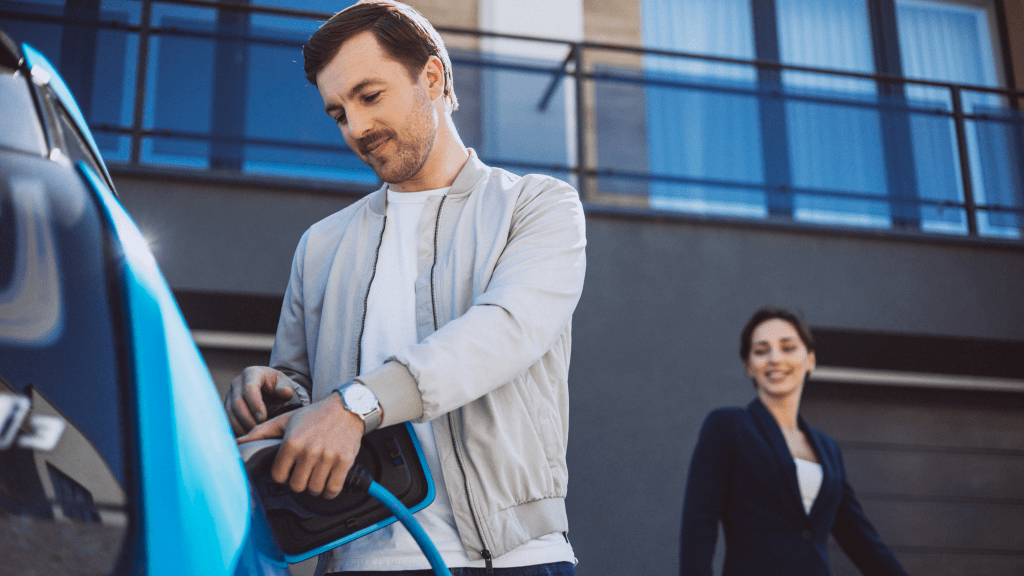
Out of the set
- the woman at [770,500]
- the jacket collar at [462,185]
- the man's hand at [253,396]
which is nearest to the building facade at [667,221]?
the woman at [770,500]

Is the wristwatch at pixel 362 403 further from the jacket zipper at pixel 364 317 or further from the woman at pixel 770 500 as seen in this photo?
the woman at pixel 770 500

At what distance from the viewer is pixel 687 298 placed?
15.7 feet

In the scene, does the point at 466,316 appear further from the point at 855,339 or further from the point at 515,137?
the point at 855,339

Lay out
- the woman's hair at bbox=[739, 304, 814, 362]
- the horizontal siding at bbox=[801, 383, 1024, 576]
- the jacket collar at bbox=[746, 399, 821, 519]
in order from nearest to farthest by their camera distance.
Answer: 1. the jacket collar at bbox=[746, 399, 821, 519]
2. the woman's hair at bbox=[739, 304, 814, 362]
3. the horizontal siding at bbox=[801, 383, 1024, 576]

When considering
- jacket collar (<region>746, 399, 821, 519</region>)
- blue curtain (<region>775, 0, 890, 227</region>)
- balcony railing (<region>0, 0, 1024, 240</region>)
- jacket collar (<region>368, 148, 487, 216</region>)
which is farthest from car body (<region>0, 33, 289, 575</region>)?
blue curtain (<region>775, 0, 890, 227</region>)

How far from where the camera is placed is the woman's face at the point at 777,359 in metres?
3.14

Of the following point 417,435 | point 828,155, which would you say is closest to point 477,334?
point 417,435

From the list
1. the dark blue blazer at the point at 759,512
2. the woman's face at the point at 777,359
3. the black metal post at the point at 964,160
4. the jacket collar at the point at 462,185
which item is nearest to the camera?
the jacket collar at the point at 462,185

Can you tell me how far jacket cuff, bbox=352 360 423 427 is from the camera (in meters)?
0.98

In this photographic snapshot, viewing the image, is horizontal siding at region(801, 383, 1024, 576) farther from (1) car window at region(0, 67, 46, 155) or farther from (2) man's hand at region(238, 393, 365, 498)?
(1) car window at region(0, 67, 46, 155)

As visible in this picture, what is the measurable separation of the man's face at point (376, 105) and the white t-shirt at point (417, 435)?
87 mm

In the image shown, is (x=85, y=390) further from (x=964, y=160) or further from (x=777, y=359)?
(x=964, y=160)

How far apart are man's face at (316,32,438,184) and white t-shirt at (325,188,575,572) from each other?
9 cm

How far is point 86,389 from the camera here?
1.74ft
